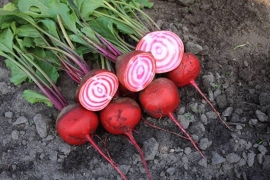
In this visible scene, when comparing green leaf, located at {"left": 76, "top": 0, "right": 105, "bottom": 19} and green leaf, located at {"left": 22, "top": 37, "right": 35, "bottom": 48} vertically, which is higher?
green leaf, located at {"left": 76, "top": 0, "right": 105, "bottom": 19}

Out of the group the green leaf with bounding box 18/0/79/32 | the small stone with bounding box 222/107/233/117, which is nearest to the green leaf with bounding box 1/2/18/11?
the green leaf with bounding box 18/0/79/32

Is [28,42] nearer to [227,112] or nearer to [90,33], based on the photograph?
[90,33]

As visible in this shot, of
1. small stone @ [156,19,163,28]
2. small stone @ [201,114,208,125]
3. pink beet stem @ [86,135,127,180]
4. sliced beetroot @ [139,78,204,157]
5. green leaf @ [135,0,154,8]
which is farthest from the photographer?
green leaf @ [135,0,154,8]

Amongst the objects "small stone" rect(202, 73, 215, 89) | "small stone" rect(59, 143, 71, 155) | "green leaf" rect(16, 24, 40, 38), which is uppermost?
"green leaf" rect(16, 24, 40, 38)

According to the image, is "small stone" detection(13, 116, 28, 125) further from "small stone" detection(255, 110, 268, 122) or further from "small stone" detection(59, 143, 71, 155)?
"small stone" detection(255, 110, 268, 122)

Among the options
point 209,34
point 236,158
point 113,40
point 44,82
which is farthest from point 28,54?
point 236,158

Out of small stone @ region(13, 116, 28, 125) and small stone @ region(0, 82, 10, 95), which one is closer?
small stone @ region(13, 116, 28, 125)

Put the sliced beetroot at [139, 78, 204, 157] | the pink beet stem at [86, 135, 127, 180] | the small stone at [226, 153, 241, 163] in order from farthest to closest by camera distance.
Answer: the sliced beetroot at [139, 78, 204, 157] < the small stone at [226, 153, 241, 163] < the pink beet stem at [86, 135, 127, 180]
